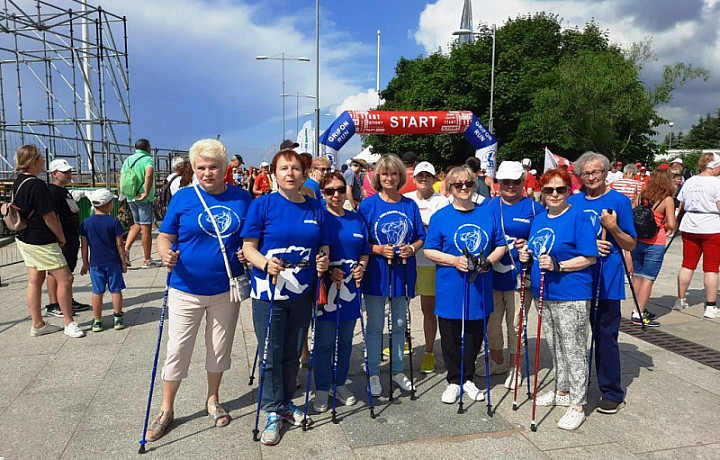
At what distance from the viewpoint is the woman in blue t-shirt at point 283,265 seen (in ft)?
10.7

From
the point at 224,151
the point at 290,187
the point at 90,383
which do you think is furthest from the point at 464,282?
the point at 90,383

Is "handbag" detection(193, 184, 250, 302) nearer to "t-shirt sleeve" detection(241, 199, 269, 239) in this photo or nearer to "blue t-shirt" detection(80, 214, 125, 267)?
"t-shirt sleeve" detection(241, 199, 269, 239)

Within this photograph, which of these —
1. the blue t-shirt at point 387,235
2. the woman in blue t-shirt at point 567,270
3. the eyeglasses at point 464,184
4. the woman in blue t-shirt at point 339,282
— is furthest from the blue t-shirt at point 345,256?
the woman in blue t-shirt at point 567,270

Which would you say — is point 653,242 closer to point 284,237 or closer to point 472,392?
point 472,392

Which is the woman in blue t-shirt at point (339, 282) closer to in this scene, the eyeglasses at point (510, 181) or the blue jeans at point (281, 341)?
the blue jeans at point (281, 341)

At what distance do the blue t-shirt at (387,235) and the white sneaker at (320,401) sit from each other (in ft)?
2.69

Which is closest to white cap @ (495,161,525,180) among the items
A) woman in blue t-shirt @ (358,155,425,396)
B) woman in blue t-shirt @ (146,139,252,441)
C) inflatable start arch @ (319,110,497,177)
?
woman in blue t-shirt @ (358,155,425,396)

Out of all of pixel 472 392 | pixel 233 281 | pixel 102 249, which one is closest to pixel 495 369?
pixel 472 392

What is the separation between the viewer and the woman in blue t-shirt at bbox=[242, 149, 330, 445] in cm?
325

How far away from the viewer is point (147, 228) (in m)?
9.10

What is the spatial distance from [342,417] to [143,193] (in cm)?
656

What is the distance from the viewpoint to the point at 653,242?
5934 millimetres

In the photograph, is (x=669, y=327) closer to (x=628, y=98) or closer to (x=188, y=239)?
(x=188, y=239)

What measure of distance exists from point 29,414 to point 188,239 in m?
1.81
